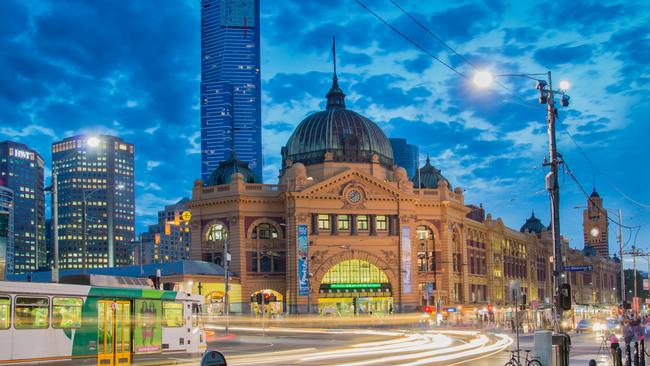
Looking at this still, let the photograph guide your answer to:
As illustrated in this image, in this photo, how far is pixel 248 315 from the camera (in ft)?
322

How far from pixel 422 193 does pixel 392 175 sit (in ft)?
18.1

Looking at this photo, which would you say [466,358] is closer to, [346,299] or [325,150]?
[346,299]

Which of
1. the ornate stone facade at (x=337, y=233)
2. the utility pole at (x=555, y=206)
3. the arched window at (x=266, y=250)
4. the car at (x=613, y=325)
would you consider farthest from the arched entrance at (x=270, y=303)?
the utility pole at (x=555, y=206)

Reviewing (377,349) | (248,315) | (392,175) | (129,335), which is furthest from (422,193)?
(129,335)

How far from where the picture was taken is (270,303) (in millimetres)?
101812

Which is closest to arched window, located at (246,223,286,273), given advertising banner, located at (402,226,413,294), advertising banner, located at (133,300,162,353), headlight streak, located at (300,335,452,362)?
advertising banner, located at (402,226,413,294)

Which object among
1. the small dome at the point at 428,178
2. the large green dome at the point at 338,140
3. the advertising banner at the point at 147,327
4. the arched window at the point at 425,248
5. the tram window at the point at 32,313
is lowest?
the advertising banner at the point at 147,327

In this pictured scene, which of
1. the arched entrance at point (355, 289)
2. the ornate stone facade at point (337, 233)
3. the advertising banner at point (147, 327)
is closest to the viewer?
the advertising banner at point (147, 327)

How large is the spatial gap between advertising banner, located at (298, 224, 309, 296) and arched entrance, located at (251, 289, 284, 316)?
14.0 feet

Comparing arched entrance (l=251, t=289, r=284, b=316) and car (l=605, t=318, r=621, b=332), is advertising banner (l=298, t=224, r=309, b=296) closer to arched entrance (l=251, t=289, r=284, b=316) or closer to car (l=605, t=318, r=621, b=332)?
arched entrance (l=251, t=289, r=284, b=316)

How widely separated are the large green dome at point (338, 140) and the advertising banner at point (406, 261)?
41.8ft

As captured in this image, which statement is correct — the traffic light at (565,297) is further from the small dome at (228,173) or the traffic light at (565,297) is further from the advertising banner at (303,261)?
the small dome at (228,173)

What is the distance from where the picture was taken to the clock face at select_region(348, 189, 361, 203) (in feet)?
336

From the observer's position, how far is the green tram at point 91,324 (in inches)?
1051
